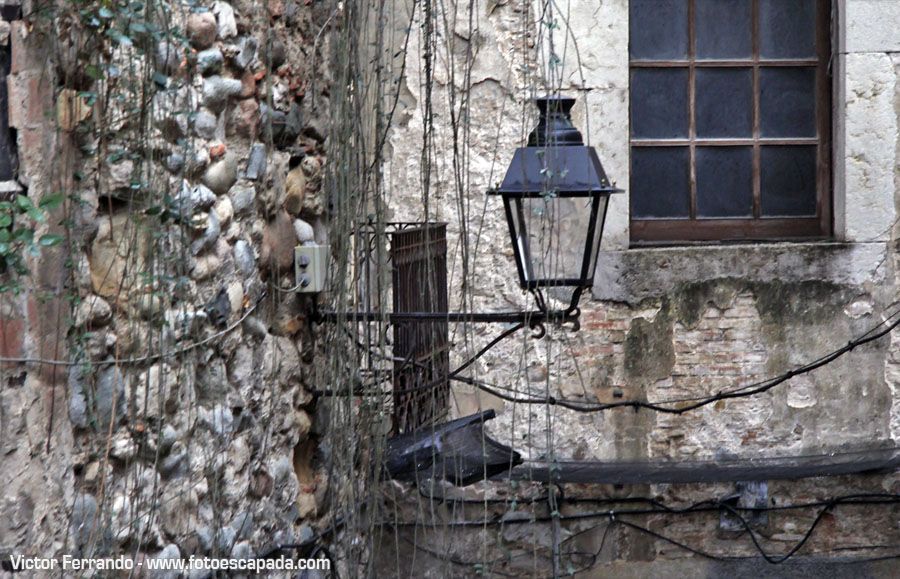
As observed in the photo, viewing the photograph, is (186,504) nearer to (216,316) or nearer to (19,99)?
(216,316)

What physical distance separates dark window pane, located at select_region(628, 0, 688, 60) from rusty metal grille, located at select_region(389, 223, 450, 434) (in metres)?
1.81

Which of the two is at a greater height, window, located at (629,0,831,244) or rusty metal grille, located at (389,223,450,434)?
window, located at (629,0,831,244)

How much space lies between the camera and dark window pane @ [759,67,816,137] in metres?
4.84

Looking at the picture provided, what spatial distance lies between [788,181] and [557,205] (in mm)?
2506

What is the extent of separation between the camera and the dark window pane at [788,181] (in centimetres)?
488

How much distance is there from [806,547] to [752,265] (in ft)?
4.44

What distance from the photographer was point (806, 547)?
4680mm

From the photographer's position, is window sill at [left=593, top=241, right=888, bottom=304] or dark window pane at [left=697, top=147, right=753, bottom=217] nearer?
window sill at [left=593, top=241, right=888, bottom=304]

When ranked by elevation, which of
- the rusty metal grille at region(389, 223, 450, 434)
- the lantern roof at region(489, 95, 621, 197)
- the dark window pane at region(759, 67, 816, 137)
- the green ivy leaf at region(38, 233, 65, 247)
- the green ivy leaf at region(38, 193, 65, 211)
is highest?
the dark window pane at region(759, 67, 816, 137)

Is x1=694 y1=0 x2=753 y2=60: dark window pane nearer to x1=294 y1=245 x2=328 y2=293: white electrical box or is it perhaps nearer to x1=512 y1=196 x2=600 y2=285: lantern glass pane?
x1=512 y1=196 x2=600 y2=285: lantern glass pane

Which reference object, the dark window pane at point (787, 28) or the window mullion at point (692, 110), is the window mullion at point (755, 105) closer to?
the dark window pane at point (787, 28)

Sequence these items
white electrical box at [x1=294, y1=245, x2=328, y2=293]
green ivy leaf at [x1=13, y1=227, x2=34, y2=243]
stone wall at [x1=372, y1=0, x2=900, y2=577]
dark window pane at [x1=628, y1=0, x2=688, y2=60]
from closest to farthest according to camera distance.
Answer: green ivy leaf at [x1=13, y1=227, x2=34, y2=243], white electrical box at [x1=294, y1=245, x2=328, y2=293], stone wall at [x1=372, y1=0, x2=900, y2=577], dark window pane at [x1=628, y1=0, x2=688, y2=60]

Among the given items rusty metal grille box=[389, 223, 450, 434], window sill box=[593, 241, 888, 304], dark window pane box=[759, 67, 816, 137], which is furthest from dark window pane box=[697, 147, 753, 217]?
rusty metal grille box=[389, 223, 450, 434]

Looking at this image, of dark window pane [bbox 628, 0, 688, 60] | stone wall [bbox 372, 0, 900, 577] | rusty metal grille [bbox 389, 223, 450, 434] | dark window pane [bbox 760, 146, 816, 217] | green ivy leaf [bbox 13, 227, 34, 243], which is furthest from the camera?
dark window pane [bbox 760, 146, 816, 217]
